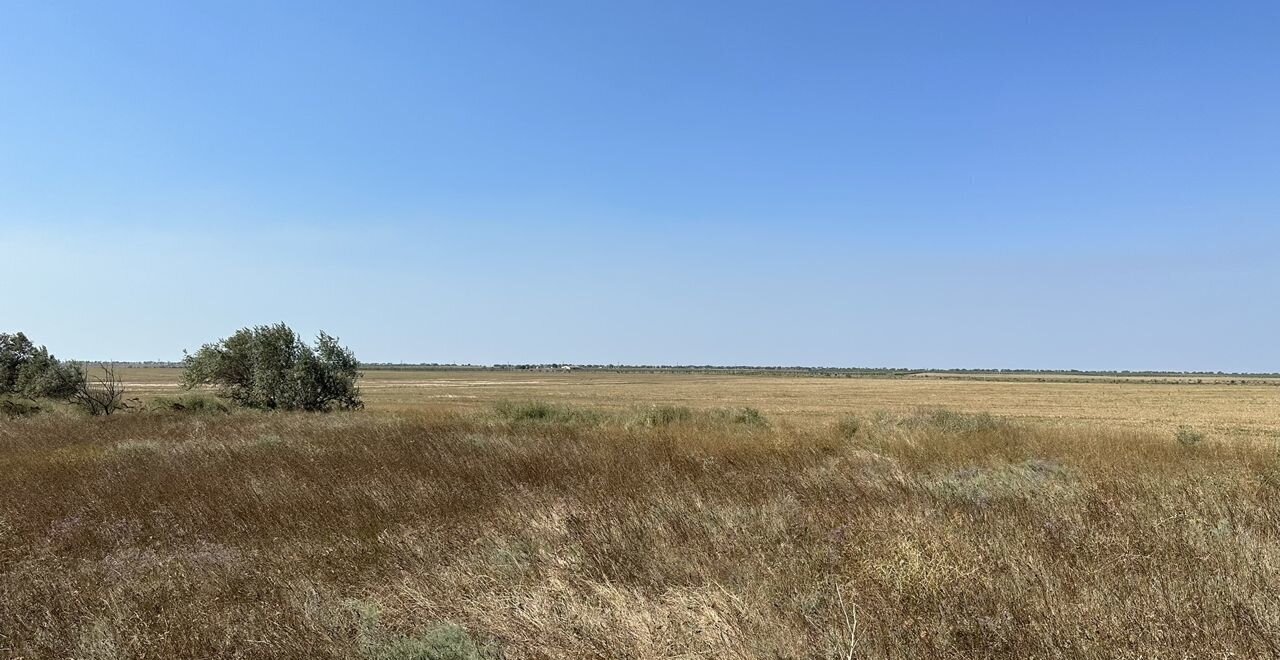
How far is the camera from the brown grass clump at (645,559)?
3.20 meters

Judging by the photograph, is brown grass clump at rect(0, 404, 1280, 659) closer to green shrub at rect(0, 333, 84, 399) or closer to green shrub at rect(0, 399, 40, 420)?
green shrub at rect(0, 399, 40, 420)

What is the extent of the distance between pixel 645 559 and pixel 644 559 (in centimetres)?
1

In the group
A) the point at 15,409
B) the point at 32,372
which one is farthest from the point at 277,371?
the point at 32,372

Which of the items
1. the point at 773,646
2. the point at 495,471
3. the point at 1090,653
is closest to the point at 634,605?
the point at 773,646

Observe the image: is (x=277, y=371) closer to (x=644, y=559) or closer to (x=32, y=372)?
(x=32, y=372)

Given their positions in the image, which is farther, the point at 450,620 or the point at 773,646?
the point at 450,620

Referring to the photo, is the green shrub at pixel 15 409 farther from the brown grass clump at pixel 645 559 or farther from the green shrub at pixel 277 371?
the brown grass clump at pixel 645 559

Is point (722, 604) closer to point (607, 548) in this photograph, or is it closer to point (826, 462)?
point (607, 548)

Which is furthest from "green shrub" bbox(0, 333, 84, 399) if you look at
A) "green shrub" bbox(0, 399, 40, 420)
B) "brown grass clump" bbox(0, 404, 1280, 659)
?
"brown grass clump" bbox(0, 404, 1280, 659)

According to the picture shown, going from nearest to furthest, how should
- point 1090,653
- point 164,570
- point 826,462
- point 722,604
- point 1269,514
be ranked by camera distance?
point 1090,653, point 722,604, point 164,570, point 1269,514, point 826,462

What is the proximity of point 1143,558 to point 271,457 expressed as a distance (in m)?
10.8

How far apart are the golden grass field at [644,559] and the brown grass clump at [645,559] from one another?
0.07 feet

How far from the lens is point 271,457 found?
9.95 meters

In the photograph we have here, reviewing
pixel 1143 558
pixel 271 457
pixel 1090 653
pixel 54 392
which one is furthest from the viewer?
pixel 54 392
